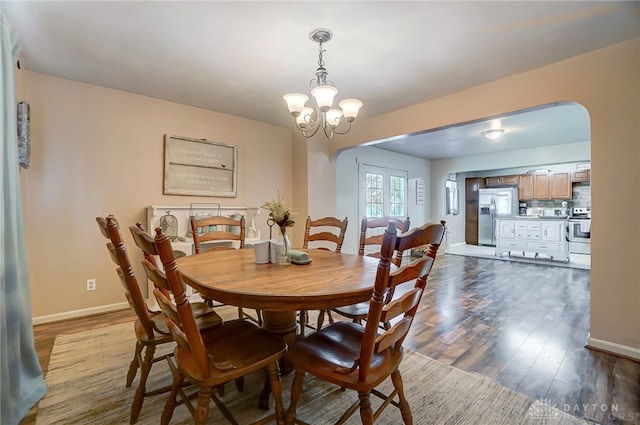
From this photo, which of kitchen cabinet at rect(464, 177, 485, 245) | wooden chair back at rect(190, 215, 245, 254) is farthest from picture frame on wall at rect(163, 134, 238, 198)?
kitchen cabinet at rect(464, 177, 485, 245)

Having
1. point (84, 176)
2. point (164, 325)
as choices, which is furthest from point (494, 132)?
point (84, 176)

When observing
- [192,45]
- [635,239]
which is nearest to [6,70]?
[192,45]

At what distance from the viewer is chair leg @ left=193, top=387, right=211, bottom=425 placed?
114 centimetres

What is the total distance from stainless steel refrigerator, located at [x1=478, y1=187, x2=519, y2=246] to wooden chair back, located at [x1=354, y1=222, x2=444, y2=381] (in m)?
7.72

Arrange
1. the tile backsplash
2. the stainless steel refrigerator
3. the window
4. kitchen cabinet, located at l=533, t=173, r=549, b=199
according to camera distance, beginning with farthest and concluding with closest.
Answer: the stainless steel refrigerator → kitchen cabinet, located at l=533, t=173, r=549, b=199 → the tile backsplash → the window

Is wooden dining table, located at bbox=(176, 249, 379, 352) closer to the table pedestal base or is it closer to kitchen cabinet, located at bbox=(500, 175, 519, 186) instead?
the table pedestal base

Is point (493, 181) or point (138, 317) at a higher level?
point (493, 181)

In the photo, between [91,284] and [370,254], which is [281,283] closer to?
[370,254]

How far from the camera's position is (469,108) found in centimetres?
309

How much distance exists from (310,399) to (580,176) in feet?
27.0

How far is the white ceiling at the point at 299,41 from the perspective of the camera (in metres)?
1.88

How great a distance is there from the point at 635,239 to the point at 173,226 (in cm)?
435

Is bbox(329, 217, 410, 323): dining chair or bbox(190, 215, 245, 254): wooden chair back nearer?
bbox(329, 217, 410, 323): dining chair

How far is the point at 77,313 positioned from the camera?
9.86 feet
